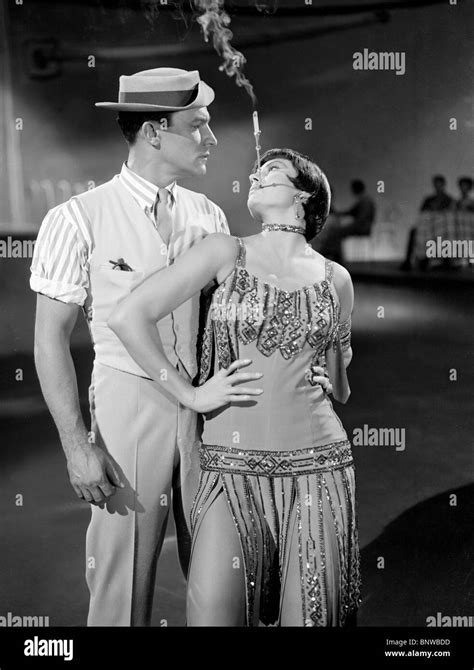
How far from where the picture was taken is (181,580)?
321 centimetres

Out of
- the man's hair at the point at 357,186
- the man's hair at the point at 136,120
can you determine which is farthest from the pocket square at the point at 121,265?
the man's hair at the point at 357,186

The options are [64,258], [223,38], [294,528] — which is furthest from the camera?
[223,38]

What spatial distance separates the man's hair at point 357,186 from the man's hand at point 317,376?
99cm

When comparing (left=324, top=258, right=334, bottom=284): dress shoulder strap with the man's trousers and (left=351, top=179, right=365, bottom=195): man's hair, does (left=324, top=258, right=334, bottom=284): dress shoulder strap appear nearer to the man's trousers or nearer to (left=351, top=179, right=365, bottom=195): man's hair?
the man's trousers

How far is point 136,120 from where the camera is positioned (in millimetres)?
2750

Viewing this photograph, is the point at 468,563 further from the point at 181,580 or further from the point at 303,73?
the point at 303,73

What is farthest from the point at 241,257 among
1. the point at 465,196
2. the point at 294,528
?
the point at 465,196

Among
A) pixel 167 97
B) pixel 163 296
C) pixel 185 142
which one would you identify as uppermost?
pixel 167 97

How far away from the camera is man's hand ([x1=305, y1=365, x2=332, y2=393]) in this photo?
2461mm

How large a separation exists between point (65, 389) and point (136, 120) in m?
0.90

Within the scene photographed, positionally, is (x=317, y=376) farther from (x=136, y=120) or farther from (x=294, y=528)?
(x=136, y=120)

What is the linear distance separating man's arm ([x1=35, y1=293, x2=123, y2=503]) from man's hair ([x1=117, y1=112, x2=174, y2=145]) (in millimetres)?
601

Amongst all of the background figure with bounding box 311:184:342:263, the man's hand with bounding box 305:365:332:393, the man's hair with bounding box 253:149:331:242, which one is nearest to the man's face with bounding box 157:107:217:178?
the man's hair with bounding box 253:149:331:242
